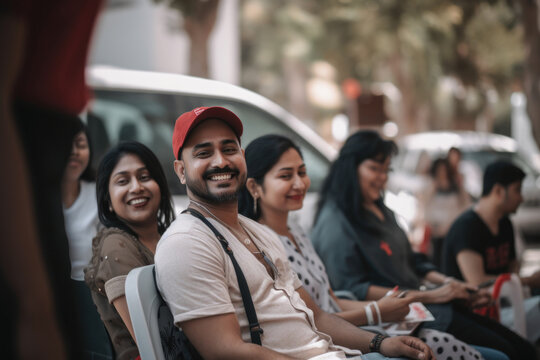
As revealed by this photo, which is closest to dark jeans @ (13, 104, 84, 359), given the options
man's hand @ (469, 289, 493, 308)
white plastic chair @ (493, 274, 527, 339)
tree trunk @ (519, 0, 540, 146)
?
man's hand @ (469, 289, 493, 308)

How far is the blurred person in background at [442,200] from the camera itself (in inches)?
333

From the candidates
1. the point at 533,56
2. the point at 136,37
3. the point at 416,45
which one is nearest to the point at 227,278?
the point at 533,56

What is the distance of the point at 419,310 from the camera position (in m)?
3.40

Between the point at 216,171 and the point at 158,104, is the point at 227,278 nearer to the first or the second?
the point at 216,171

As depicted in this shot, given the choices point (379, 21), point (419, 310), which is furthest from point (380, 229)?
point (379, 21)

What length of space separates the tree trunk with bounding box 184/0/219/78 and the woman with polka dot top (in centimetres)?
537

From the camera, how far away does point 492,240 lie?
181 inches

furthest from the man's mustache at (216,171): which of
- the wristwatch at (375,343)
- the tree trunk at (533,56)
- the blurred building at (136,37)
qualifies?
the blurred building at (136,37)

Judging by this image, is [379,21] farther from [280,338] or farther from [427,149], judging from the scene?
[280,338]

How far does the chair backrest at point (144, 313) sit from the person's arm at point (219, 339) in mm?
128

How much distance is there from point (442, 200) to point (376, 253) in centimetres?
494

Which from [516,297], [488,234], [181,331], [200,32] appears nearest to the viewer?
[181,331]

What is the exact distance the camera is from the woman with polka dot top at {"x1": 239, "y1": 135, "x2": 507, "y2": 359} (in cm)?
328

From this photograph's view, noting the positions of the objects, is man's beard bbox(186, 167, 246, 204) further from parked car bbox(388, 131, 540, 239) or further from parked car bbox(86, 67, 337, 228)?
parked car bbox(388, 131, 540, 239)
